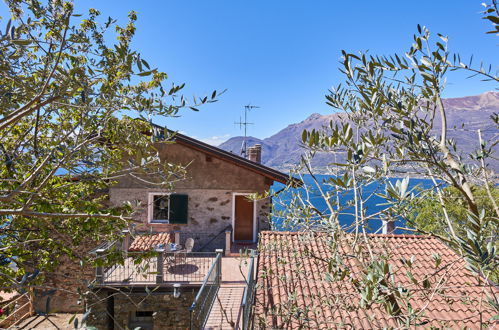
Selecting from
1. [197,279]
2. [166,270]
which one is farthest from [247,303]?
[166,270]

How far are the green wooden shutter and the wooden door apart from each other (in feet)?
6.70

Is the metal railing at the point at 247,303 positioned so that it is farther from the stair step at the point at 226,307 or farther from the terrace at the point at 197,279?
the stair step at the point at 226,307

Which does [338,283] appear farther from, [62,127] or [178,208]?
[178,208]

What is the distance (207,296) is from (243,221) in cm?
464

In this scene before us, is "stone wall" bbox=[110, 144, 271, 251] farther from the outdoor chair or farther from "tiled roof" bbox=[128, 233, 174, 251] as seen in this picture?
the outdoor chair

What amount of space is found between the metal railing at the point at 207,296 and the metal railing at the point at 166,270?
516 mm

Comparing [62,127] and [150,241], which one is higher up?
[62,127]

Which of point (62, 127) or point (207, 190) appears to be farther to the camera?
point (207, 190)

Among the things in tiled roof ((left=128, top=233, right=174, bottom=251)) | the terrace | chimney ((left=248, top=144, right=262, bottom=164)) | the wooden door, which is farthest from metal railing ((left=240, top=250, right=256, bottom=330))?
chimney ((left=248, top=144, right=262, bottom=164))

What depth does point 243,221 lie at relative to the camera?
11359 millimetres

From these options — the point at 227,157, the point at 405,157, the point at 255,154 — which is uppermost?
the point at 255,154

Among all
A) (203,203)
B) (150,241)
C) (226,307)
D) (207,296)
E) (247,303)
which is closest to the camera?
(247,303)

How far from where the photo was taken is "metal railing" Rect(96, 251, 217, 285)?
769cm

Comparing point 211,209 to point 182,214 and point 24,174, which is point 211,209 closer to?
point 182,214
